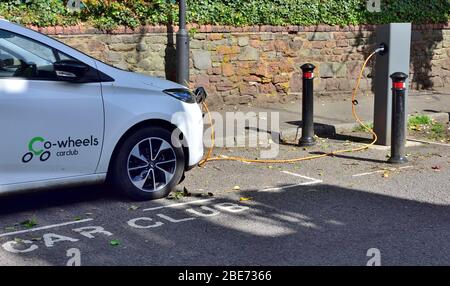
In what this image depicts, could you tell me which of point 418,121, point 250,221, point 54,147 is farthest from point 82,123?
point 418,121

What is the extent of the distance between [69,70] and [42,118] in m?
0.50

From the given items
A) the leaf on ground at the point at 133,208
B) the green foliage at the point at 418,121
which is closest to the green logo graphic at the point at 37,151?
the leaf on ground at the point at 133,208

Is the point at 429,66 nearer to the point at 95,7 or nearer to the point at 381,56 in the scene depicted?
the point at 381,56

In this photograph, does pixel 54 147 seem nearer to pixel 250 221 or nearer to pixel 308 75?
pixel 250 221

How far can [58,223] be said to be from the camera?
599 centimetres

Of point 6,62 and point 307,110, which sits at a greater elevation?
point 6,62

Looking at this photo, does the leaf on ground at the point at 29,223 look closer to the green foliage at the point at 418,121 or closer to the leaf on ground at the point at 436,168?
the leaf on ground at the point at 436,168

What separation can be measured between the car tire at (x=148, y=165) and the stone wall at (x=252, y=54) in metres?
5.23

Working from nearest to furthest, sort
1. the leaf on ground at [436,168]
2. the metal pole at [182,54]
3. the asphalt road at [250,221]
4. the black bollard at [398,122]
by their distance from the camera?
the asphalt road at [250,221]
the leaf on ground at [436,168]
the black bollard at [398,122]
the metal pole at [182,54]

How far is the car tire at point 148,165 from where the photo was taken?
6.49 m

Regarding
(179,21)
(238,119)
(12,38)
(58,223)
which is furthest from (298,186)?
(179,21)

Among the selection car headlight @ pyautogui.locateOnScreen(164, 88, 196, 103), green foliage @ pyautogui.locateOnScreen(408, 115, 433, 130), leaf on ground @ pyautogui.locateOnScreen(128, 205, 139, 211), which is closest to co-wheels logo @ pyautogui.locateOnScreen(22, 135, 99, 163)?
leaf on ground @ pyautogui.locateOnScreen(128, 205, 139, 211)

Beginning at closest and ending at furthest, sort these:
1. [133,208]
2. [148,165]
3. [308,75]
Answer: [133,208] < [148,165] < [308,75]

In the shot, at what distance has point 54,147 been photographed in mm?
6055
